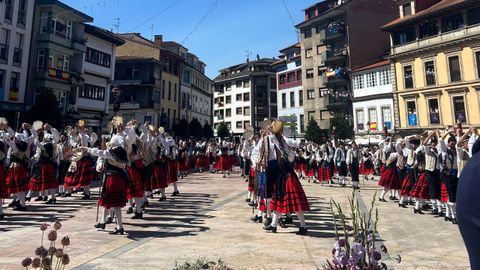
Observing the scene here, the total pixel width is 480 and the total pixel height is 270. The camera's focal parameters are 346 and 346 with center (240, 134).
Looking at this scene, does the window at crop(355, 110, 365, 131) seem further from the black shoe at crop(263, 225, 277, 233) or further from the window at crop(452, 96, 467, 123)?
the black shoe at crop(263, 225, 277, 233)

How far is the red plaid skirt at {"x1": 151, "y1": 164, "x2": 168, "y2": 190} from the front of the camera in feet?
38.2

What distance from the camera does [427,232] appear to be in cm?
779

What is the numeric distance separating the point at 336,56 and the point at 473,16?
17851 millimetres

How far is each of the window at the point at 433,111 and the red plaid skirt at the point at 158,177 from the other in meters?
32.3

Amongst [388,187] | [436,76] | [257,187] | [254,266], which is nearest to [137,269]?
[254,266]

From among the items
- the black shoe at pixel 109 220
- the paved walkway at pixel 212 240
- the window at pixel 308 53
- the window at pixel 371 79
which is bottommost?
the paved walkway at pixel 212 240

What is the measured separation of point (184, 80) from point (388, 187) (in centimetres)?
4984

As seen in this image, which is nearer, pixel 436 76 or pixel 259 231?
pixel 259 231

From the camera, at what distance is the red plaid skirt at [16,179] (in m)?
9.62

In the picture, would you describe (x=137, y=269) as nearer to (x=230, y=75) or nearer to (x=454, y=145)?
(x=454, y=145)

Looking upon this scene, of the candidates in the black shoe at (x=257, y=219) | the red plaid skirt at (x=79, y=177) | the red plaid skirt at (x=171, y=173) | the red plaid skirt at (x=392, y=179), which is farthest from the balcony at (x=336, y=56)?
the black shoe at (x=257, y=219)

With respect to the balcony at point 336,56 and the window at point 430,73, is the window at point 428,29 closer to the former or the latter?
the window at point 430,73

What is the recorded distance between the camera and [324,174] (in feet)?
Answer: 65.6

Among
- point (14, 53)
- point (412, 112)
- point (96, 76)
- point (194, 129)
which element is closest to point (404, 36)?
point (412, 112)
